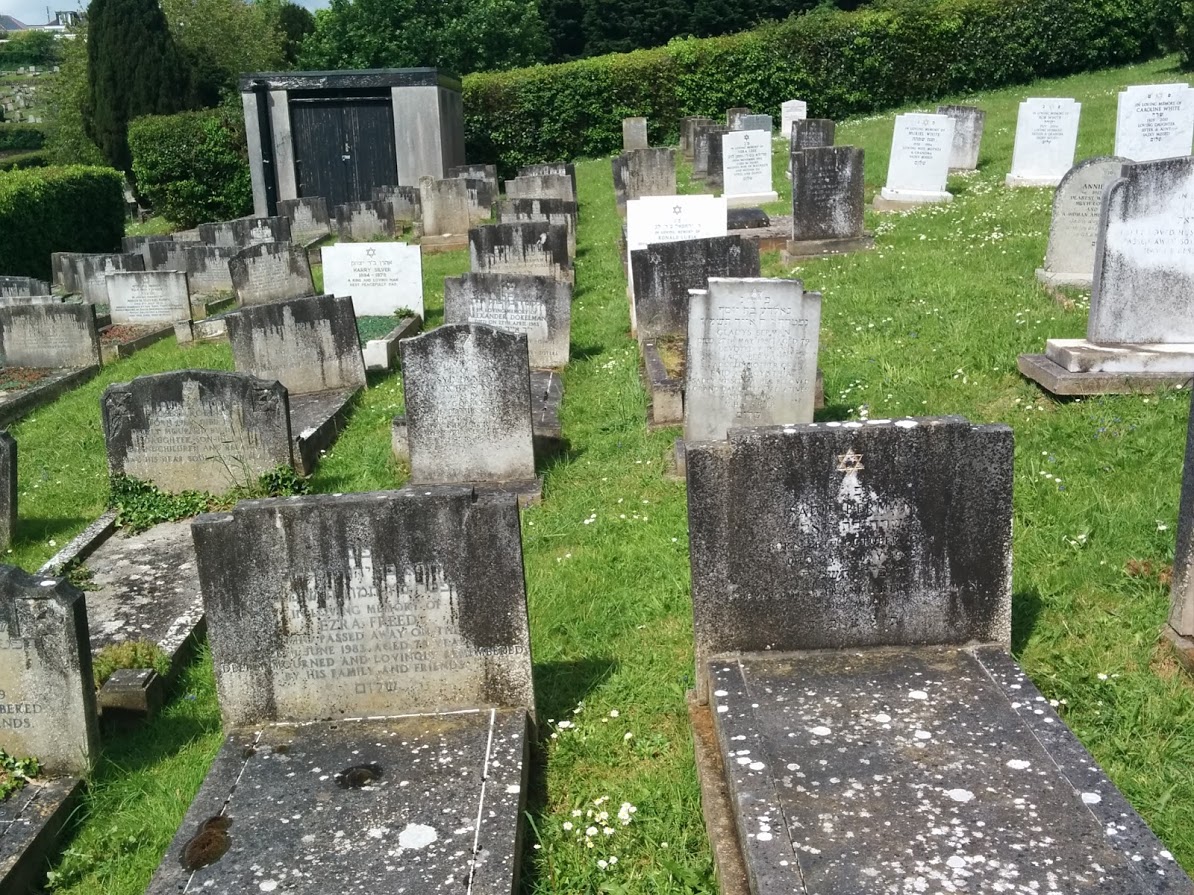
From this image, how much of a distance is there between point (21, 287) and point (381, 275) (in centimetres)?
535

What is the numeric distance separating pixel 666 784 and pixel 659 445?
3.99 meters

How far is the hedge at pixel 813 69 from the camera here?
1175 inches

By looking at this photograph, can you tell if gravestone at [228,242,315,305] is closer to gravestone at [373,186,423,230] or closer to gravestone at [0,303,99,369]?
gravestone at [0,303,99,369]

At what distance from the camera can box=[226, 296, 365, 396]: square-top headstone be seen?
10.1 metres

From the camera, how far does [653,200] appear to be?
1159 centimetres

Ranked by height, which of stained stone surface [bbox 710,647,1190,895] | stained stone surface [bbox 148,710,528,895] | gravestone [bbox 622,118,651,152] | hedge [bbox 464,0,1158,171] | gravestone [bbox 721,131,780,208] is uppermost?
hedge [bbox 464,0,1158,171]

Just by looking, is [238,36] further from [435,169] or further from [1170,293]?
[1170,293]

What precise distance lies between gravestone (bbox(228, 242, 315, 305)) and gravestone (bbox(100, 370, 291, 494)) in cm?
689

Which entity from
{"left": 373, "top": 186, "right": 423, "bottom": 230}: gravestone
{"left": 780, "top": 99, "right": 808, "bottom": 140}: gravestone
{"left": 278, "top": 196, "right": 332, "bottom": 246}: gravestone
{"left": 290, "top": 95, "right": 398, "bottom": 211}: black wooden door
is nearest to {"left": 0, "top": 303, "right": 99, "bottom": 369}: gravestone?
{"left": 278, "top": 196, "right": 332, "bottom": 246}: gravestone

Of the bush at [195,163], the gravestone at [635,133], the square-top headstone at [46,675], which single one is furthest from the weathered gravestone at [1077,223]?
the bush at [195,163]

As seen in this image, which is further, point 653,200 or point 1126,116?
point 1126,116

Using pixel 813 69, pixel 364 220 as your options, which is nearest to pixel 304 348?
pixel 364 220

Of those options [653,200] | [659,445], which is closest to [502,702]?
[659,445]

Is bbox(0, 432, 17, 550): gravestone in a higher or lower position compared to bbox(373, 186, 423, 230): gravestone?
lower
